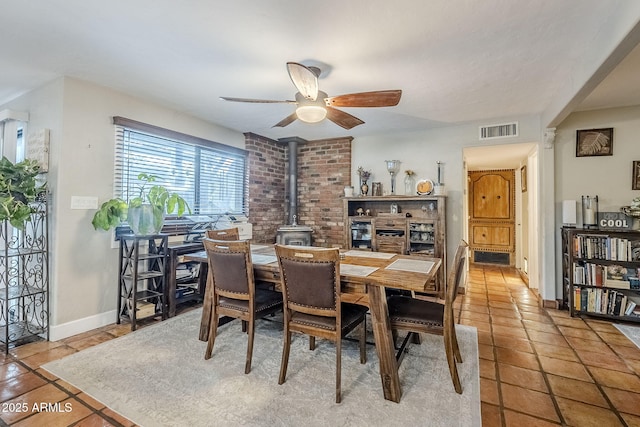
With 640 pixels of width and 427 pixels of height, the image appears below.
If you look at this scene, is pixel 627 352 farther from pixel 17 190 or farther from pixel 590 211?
pixel 17 190

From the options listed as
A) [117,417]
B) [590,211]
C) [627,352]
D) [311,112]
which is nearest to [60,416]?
[117,417]

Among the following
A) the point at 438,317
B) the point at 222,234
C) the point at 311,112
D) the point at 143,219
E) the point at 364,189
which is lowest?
→ the point at 438,317

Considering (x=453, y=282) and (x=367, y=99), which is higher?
(x=367, y=99)

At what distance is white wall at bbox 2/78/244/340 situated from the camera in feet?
8.90

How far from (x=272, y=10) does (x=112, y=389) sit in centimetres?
256

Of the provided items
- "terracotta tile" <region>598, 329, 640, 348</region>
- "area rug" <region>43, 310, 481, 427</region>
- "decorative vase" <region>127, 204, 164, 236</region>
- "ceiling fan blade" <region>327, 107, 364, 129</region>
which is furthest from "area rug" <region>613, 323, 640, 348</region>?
"decorative vase" <region>127, 204, 164, 236</region>

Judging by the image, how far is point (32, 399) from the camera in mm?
1826

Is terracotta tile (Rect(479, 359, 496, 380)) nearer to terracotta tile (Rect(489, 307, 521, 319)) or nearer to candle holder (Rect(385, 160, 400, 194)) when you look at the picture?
terracotta tile (Rect(489, 307, 521, 319))

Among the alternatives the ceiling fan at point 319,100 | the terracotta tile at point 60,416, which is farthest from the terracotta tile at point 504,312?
the terracotta tile at point 60,416

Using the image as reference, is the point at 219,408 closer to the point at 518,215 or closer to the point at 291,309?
the point at 291,309

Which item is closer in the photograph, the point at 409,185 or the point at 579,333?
the point at 579,333

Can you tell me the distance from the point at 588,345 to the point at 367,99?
2.84m

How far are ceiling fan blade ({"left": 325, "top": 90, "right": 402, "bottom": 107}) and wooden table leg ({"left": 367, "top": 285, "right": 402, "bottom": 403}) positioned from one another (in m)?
1.41

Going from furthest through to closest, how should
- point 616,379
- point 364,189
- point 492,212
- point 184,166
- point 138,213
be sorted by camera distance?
point 492,212, point 364,189, point 184,166, point 138,213, point 616,379
